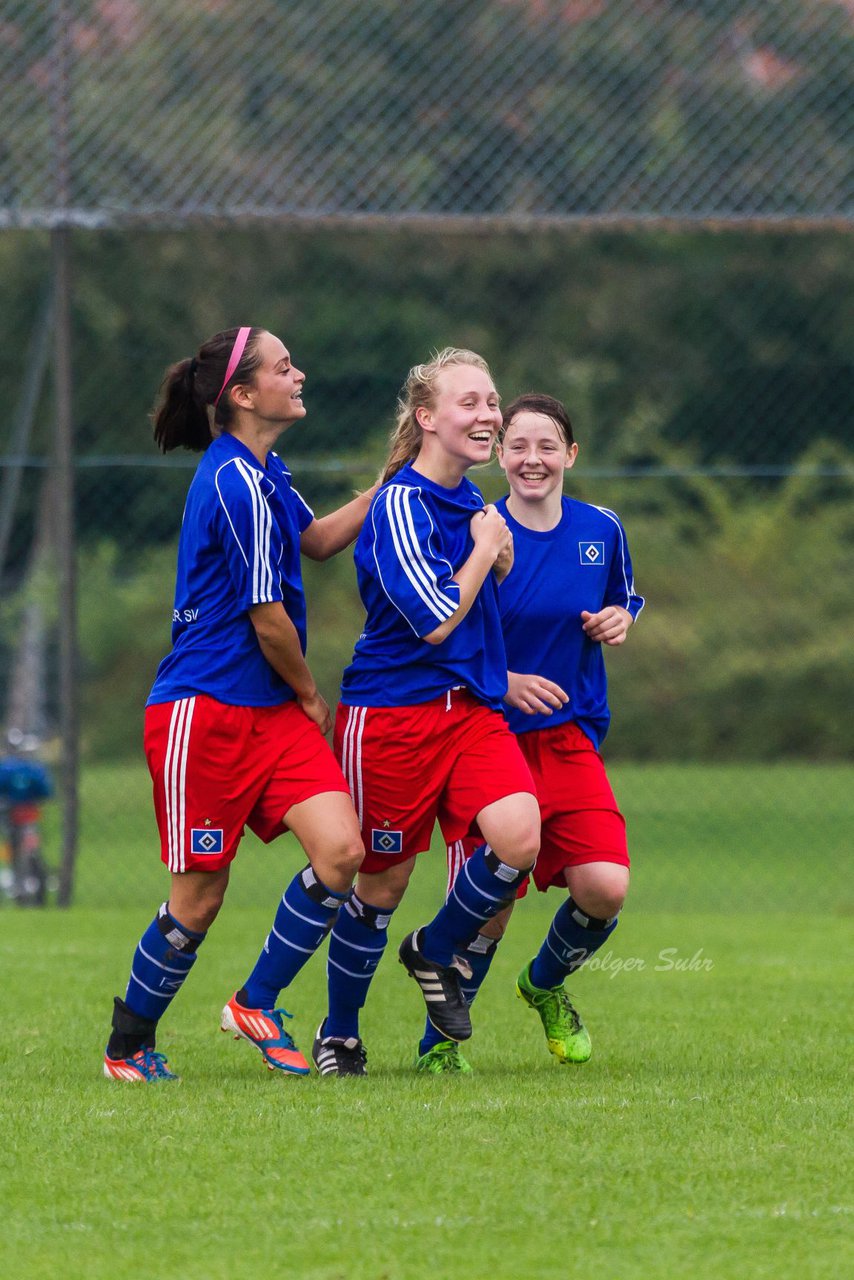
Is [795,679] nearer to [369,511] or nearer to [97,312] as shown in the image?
[97,312]

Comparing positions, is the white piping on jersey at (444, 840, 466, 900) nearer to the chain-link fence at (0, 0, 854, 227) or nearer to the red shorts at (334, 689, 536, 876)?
the red shorts at (334, 689, 536, 876)

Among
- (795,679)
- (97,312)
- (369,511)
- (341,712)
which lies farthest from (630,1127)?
(97,312)

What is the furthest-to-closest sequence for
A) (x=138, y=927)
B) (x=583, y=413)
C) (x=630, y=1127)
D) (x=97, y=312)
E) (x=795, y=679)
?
(x=583, y=413), (x=97, y=312), (x=795, y=679), (x=138, y=927), (x=630, y=1127)

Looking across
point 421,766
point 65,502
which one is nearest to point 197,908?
point 421,766

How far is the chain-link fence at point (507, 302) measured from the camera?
9.29 m

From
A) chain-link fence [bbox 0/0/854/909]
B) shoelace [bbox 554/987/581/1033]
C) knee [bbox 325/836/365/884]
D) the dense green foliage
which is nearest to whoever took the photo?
knee [bbox 325/836/365/884]

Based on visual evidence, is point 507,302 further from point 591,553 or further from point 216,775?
point 216,775

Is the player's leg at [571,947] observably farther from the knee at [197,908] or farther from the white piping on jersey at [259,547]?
the white piping on jersey at [259,547]

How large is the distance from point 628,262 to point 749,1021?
1926cm

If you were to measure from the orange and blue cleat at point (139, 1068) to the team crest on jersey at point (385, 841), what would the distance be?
0.80 m

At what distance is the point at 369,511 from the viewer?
470 cm

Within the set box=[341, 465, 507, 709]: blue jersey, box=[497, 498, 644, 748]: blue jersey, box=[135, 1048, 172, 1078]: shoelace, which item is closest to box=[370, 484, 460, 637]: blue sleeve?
box=[341, 465, 507, 709]: blue jersey

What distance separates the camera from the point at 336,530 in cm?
488

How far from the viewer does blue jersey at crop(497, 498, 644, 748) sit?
4961 mm
